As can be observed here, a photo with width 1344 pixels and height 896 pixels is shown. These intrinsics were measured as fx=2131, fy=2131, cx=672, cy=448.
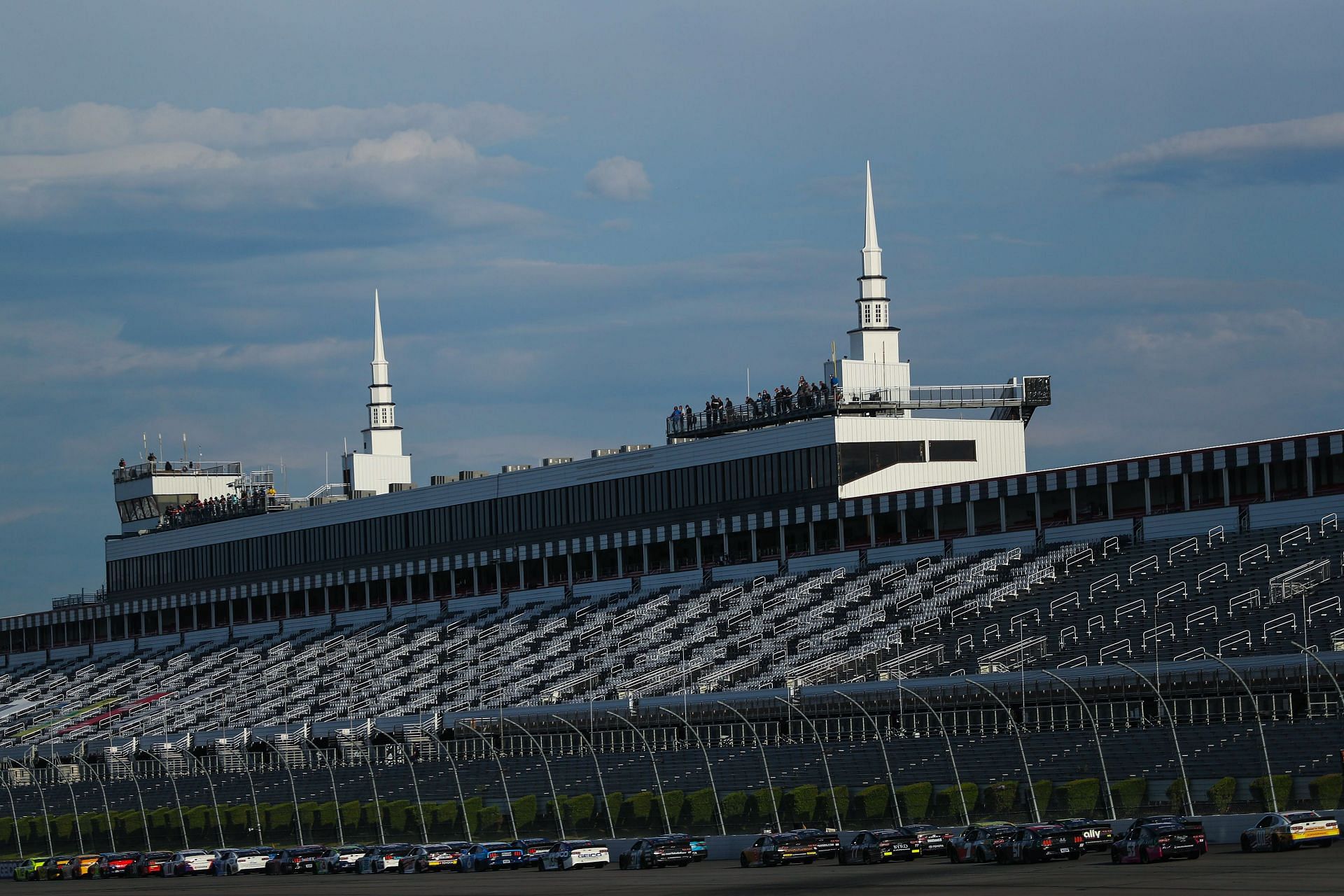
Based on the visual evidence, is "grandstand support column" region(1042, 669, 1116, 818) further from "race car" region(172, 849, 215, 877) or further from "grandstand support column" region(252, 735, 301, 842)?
"race car" region(172, 849, 215, 877)

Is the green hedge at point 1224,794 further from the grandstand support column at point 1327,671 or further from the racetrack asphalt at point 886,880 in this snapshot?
the grandstand support column at point 1327,671

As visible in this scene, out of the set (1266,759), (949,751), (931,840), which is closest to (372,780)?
(949,751)

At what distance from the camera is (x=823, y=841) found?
240 ft

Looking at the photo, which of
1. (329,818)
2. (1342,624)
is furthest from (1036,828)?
(329,818)

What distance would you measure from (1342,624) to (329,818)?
151 ft

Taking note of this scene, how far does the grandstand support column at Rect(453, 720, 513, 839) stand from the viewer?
90188 mm

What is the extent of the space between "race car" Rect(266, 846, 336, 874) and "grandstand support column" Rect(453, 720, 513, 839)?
7541 millimetres

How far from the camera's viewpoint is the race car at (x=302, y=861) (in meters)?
87.1

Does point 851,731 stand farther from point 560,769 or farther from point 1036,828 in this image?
point 1036,828

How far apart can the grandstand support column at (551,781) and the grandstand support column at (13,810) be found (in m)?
24.4

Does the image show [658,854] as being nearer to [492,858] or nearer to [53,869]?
[492,858]

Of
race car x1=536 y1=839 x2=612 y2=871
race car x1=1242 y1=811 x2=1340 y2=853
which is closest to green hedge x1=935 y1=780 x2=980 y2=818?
race car x1=536 y1=839 x2=612 y2=871

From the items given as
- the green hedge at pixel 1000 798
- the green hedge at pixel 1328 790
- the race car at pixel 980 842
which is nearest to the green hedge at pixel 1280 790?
the green hedge at pixel 1328 790

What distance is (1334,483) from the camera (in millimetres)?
95812
